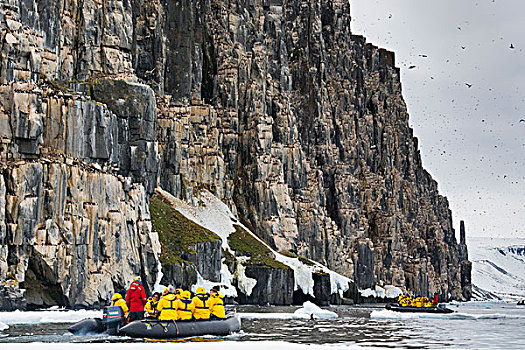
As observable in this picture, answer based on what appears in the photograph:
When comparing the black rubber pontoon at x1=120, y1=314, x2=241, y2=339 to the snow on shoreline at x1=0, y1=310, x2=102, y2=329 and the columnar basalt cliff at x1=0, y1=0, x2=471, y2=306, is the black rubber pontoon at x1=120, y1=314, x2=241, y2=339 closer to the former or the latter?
the snow on shoreline at x1=0, y1=310, x2=102, y2=329

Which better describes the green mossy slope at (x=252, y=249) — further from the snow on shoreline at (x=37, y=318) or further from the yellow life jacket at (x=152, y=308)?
the yellow life jacket at (x=152, y=308)

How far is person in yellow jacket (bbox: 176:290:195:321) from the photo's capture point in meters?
44.4

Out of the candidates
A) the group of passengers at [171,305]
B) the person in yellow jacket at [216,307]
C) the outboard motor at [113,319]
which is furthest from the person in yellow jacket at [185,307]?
the outboard motor at [113,319]

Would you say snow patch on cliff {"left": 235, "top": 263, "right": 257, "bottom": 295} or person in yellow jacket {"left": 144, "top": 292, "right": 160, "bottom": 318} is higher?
snow patch on cliff {"left": 235, "top": 263, "right": 257, "bottom": 295}

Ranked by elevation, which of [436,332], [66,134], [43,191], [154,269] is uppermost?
[66,134]

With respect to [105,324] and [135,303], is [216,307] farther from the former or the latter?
[105,324]

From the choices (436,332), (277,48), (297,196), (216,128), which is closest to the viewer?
(436,332)

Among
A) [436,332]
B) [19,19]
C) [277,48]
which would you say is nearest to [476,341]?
[436,332]

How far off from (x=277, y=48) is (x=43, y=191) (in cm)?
11349

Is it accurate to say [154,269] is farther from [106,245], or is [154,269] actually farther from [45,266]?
[45,266]

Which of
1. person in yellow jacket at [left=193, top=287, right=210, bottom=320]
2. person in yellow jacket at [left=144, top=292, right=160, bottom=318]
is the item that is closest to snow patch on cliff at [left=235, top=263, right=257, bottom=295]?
person in yellow jacket at [left=193, top=287, right=210, bottom=320]

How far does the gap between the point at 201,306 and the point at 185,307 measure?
83.7 inches

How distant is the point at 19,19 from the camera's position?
286 ft

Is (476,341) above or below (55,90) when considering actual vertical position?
below
